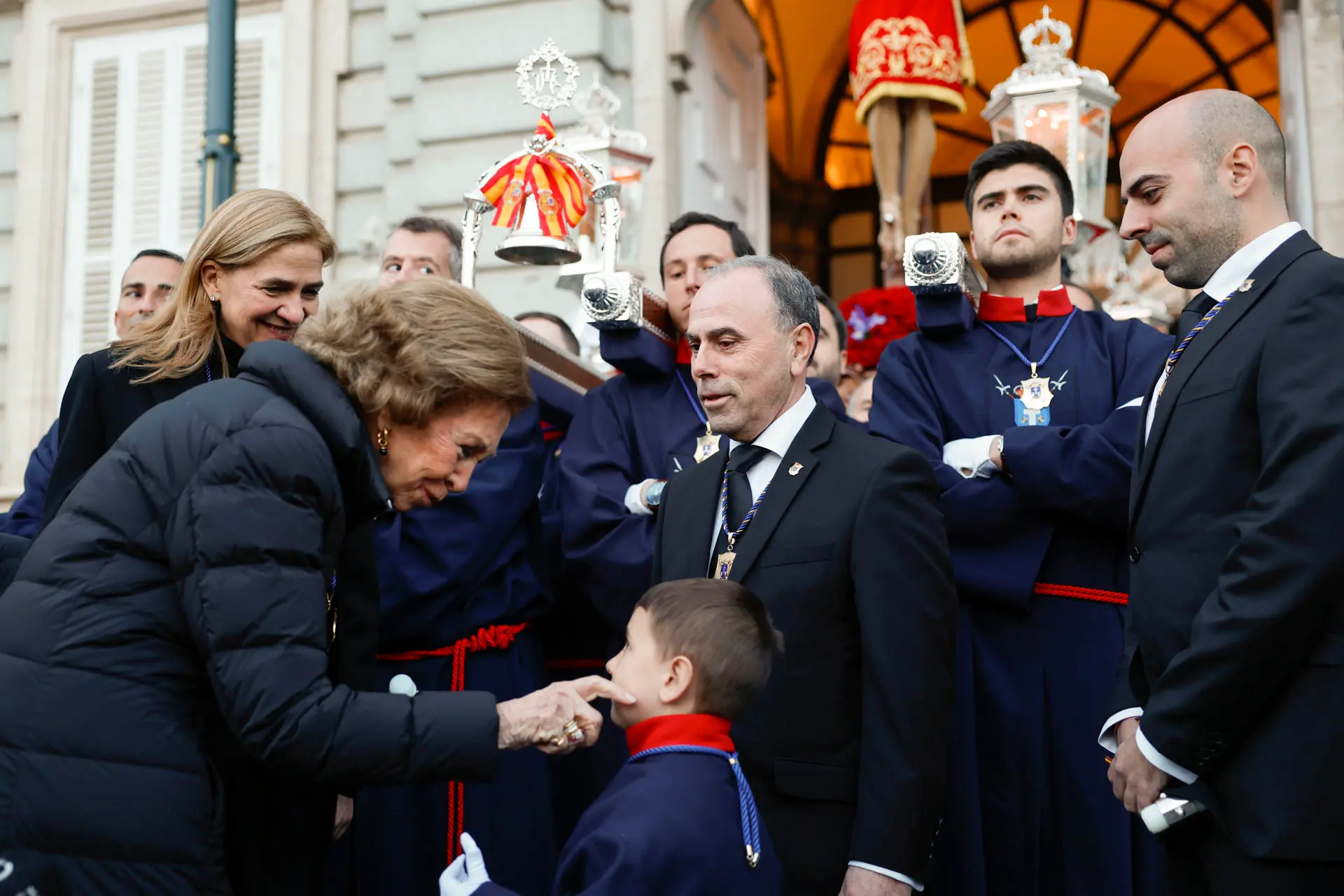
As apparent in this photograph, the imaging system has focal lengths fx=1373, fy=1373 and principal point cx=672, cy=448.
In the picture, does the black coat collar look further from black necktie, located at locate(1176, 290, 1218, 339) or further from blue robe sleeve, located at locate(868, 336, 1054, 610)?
black necktie, located at locate(1176, 290, 1218, 339)

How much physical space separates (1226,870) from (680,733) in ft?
3.22

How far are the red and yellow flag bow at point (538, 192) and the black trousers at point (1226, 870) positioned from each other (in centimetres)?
319

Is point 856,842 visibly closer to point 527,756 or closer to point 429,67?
point 527,756

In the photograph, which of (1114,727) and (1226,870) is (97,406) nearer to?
(1114,727)

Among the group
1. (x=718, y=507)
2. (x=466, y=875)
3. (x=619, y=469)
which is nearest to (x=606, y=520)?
(x=619, y=469)

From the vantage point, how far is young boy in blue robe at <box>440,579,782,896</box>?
7.42 feet

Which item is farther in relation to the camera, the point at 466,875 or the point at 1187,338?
the point at 1187,338

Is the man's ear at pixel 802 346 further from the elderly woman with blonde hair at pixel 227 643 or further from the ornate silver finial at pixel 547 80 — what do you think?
the ornate silver finial at pixel 547 80

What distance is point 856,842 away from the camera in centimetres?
276

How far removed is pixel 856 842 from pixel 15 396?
9065 mm

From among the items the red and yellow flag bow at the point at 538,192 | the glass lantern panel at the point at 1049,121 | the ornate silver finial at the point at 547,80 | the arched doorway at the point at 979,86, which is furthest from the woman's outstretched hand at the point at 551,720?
the arched doorway at the point at 979,86

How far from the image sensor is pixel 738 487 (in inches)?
126

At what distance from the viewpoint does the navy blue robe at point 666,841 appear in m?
2.24

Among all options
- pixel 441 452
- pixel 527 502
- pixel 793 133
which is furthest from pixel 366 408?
pixel 793 133
